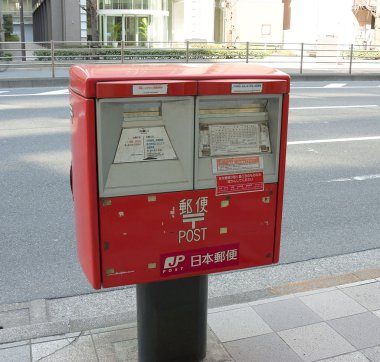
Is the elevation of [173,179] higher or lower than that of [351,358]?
higher

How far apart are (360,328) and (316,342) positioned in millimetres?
354

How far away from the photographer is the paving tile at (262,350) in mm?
3118

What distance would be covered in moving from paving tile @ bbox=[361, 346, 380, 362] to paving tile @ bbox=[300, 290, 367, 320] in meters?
0.39

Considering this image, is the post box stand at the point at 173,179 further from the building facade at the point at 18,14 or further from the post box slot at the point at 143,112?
the building facade at the point at 18,14

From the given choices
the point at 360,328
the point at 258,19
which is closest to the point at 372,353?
the point at 360,328

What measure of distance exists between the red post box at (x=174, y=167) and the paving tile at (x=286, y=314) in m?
0.84

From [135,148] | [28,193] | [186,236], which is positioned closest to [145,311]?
[186,236]

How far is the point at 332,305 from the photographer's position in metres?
3.71

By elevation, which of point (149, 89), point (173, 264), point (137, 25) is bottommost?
point (173, 264)

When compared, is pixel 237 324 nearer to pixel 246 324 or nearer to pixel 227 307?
pixel 246 324

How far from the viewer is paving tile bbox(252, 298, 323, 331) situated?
3.47m

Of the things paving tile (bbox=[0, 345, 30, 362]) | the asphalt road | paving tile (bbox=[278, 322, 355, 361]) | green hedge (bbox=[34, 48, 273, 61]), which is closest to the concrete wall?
green hedge (bbox=[34, 48, 273, 61])

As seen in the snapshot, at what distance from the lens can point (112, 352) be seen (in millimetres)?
3146

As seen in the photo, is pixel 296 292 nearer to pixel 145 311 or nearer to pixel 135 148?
pixel 145 311
